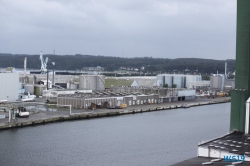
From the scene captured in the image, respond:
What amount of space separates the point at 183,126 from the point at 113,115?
223 centimetres

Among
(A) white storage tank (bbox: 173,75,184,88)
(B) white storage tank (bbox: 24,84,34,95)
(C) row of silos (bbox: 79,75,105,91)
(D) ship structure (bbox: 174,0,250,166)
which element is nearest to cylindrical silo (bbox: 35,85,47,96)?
(B) white storage tank (bbox: 24,84,34,95)

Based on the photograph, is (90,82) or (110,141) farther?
(90,82)

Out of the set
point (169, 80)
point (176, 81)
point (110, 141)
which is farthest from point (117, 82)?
point (110, 141)

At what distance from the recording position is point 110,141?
6824mm

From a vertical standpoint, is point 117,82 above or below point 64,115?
above

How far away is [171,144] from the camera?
21.4ft

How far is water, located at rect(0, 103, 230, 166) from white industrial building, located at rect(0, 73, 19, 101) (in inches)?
131

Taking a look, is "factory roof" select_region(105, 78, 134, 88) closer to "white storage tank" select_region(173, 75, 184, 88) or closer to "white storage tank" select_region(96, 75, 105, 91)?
"white storage tank" select_region(96, 75, 105, 91)

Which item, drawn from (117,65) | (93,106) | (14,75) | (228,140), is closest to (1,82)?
(14,75)

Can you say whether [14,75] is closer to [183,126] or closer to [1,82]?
[1,82]

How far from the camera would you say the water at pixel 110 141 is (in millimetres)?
5531

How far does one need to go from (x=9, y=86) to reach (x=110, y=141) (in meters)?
5.79

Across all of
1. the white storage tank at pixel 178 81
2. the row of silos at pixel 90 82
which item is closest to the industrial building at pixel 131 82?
the white storage tank at pixel 178 81

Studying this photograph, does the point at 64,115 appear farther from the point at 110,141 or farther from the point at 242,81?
→ the point at 242,81
